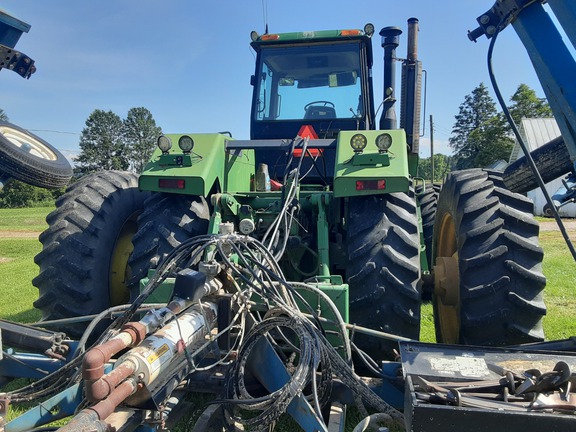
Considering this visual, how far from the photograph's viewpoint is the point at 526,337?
2889 millimetres

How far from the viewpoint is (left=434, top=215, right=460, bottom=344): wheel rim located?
3562 millimetres

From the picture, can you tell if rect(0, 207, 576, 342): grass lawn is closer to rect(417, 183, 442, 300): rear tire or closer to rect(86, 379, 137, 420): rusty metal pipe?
rect(417, 183, 442, 300): rear tire

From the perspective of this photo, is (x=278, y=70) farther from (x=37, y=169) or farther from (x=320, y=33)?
(x=37, y=169)

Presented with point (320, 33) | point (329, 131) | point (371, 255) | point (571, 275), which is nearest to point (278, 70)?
point (320, 33)

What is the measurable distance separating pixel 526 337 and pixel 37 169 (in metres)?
3.00

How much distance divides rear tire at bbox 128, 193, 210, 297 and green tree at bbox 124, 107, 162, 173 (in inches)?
2486

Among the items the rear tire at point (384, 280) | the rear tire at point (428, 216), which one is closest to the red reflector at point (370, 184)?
the rear tire at point (384, 280)

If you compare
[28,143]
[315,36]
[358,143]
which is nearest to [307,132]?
[315,36]

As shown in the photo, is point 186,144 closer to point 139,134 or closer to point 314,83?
point 314,83

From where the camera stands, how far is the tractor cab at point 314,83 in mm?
5164

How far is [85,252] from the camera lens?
359 centimetres

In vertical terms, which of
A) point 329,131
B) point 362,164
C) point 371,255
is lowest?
point 371,255

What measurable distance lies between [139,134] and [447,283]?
227 ft

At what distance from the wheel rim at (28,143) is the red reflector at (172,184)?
74cm
